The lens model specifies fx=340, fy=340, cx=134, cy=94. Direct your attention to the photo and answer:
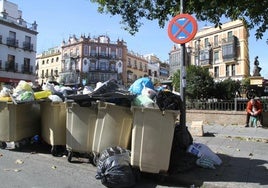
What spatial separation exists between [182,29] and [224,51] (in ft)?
189

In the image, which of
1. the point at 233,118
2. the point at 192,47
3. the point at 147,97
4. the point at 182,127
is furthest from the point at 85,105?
the point at 192,47

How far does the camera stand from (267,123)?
14.6 m

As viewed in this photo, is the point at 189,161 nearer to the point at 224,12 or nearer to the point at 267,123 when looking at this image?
the point at 224,12

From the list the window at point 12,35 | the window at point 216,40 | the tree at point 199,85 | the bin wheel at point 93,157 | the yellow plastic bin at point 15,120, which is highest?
the window at point 216,40

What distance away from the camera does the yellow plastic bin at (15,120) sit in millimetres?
7246

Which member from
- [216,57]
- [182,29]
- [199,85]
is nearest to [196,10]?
[182,29]

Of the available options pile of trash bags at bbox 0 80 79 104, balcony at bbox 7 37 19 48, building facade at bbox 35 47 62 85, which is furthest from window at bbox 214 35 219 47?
pile of trash bags at bbox 0 80 79 104

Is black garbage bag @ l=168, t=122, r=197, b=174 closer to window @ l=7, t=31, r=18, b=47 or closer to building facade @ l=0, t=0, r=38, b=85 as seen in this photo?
building facade @ l=0, t=0, r=38, b=85

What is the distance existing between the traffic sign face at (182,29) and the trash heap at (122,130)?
1056 mm

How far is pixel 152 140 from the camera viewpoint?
504cm

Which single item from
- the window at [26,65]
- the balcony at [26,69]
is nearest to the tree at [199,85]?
the balcony at [26,69]

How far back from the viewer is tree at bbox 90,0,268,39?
8.78 metres

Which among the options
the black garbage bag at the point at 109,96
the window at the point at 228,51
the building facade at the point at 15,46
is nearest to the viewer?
the black garbage bag at the point at 109,96

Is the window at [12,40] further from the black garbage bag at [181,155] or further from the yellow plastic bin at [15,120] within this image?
the black garbage bag at [181,155]
